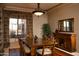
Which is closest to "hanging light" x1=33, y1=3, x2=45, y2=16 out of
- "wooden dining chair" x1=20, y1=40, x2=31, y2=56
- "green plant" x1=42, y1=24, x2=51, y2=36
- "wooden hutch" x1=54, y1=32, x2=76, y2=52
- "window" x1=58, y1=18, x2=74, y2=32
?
"green plant" x1=42, y1=24, x2=51, y2=36

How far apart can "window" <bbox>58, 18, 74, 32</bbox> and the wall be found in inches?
15.8

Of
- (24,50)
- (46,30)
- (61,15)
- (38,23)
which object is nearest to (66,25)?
(61,15)

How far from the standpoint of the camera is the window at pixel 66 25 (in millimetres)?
2639

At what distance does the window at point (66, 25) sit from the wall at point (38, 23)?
40 centimetres

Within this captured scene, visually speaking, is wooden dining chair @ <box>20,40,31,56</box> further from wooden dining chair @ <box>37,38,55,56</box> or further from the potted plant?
the potted plant

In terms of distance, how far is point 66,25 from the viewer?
271cm

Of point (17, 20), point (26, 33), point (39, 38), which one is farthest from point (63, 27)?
point (17, 20)

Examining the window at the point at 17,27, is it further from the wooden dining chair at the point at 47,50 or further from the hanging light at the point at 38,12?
the wooden dining chair at the point at 47,50

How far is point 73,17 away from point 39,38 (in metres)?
1.00

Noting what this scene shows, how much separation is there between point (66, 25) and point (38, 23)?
0.72 meters

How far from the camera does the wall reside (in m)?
2.55

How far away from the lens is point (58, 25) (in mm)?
2674

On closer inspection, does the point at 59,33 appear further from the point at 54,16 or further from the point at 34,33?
the point at 34,33

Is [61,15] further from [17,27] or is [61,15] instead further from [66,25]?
[17,27]
